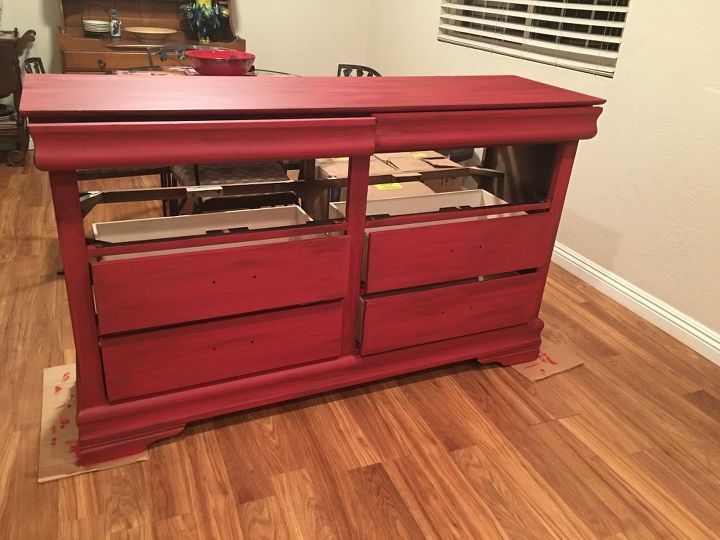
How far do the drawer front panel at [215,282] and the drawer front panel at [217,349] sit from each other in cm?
4

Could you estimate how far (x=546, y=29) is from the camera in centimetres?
288

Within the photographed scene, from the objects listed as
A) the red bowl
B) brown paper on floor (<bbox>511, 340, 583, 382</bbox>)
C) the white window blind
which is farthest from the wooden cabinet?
brown paper on floor (<bbox>511, 340, 583, 382</bbox>)

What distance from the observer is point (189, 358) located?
5.25 feet

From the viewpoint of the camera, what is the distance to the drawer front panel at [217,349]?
1530 mm

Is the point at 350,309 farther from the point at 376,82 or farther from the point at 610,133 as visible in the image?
the point at 610,133

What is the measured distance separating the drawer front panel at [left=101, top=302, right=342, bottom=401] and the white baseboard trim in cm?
145

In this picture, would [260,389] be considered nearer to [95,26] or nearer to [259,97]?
[259,97]

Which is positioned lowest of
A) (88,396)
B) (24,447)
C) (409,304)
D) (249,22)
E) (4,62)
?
(24,447)

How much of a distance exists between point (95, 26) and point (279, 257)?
3.05 meters

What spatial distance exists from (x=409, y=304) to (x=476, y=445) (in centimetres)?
46

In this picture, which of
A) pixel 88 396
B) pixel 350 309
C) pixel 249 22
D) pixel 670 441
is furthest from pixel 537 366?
pixel 249 22

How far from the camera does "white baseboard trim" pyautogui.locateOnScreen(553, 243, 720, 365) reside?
2.27 m

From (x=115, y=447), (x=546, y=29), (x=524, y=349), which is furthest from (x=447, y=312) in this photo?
(x=546, y=29)

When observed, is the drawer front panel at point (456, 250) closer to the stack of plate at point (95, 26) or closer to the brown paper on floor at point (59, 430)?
the brown paper on floor at point (59, 430)
